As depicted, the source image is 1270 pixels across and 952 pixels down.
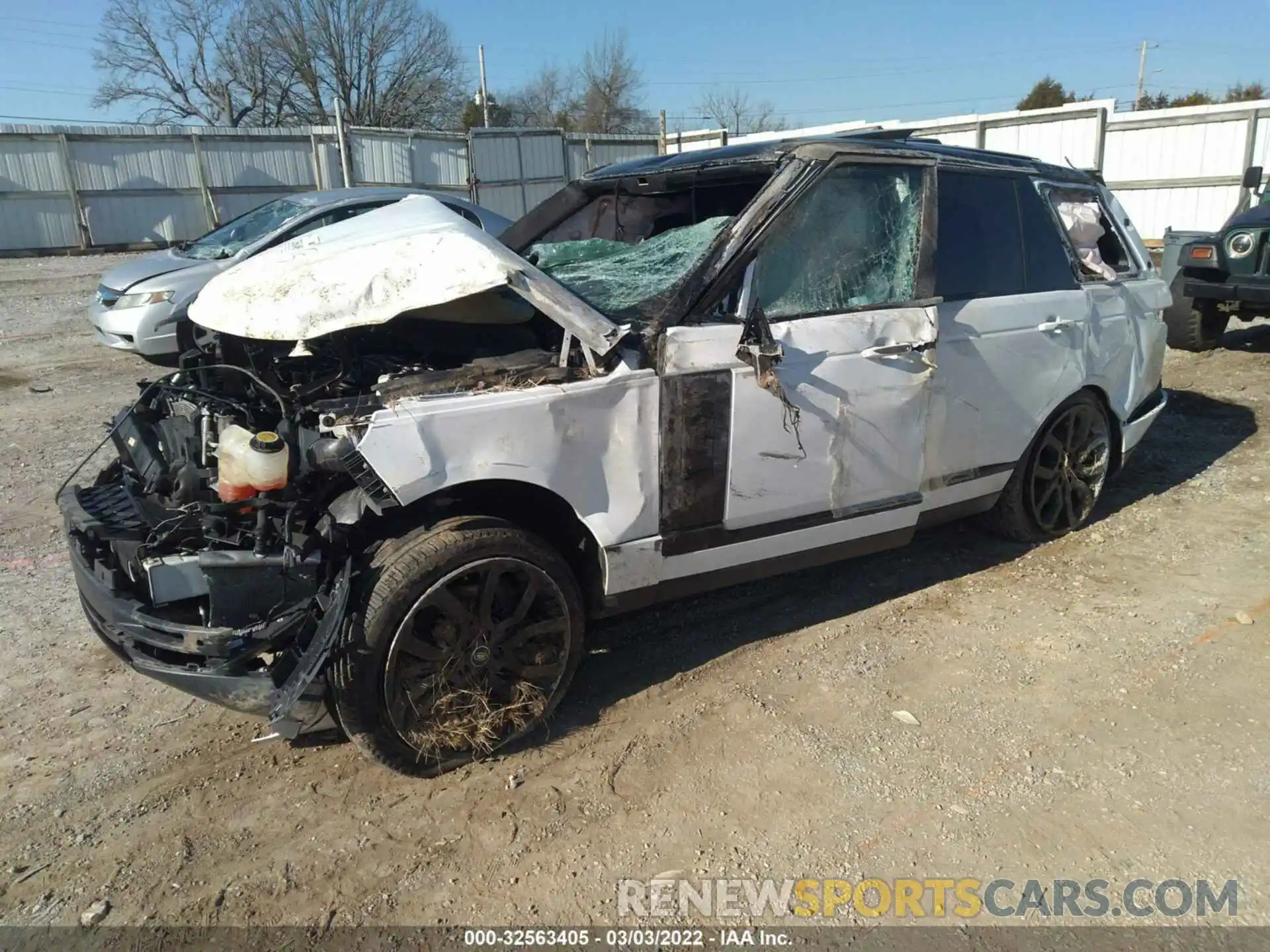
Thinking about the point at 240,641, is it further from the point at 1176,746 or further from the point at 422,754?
the point at 1176,746

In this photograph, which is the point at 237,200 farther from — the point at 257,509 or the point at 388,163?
the point at 257,509

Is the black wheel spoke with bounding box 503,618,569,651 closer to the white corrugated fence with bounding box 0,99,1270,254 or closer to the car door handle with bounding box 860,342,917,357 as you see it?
the car door handle with bounding box 860,342,917,357

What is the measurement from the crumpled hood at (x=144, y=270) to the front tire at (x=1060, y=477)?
24.7ft

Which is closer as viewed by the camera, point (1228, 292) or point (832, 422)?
point (832, 422)

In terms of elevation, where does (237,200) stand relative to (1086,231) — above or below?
above

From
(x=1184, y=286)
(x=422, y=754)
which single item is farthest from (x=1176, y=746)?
(x=1184, y=286)

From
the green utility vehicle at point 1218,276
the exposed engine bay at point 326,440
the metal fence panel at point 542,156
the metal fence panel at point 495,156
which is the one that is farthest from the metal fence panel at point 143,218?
the green utility vehicle at point 1218,276

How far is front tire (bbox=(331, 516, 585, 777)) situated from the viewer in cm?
269

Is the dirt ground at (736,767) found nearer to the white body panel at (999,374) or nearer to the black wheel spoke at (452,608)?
the black wheel spoke at (452,608)

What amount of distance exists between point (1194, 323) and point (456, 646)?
915cm

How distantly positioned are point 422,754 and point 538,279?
1.60 m

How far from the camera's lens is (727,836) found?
104 inches

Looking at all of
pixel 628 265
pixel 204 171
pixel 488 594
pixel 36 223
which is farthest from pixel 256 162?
pixel 488 594

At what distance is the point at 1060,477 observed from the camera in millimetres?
4688
